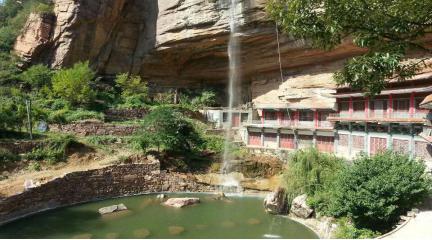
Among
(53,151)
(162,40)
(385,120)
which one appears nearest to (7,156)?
(53,151)

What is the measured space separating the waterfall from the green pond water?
3883 mm

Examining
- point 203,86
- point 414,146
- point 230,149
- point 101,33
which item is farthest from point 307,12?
point 203,86

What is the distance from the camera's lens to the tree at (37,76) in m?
33.0

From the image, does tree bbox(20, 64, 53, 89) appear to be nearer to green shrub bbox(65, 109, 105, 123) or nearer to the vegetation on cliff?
green shrub bbox(65, 109, 105, 123)

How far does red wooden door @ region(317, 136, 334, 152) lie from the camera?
26703 millimetres

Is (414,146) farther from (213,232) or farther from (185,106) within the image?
(185,106)

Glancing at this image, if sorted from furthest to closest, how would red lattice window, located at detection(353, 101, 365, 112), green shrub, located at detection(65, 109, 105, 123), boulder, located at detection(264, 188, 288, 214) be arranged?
green shrub, located at detection(65, 109, 105, 123) → red lattice window, located at detection(353, 101, 365, 112) → boulder, located at detection(264, 188, 288, 214)

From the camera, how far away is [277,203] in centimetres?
1859

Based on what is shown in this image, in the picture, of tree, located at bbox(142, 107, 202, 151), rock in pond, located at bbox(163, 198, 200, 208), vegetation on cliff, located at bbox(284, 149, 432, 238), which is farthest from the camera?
tree, located at bbox(142, 107, 202, 151)

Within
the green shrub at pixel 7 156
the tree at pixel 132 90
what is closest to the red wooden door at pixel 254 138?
the tree at pixel 132 90

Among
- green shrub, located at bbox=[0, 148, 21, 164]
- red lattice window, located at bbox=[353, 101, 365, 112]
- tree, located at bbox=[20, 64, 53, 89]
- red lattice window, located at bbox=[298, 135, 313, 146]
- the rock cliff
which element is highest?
the rock cliff

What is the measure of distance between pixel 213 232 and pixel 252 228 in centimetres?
184

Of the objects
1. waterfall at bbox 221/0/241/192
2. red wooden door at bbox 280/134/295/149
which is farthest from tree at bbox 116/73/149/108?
red wooden door at bbox 280/134/295/149

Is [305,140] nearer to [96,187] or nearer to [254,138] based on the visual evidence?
[254,138]
